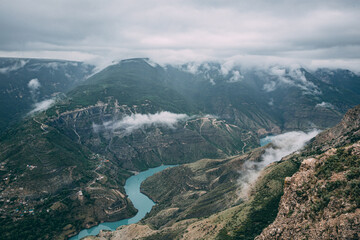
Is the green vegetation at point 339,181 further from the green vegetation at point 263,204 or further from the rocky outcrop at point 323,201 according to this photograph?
the green vegetation at point 263,204

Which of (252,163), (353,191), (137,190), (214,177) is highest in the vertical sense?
(353,191)

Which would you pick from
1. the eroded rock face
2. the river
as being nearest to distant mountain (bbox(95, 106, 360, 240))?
the eroded rock face

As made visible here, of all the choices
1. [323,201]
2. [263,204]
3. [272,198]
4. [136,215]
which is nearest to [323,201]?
[323,201]

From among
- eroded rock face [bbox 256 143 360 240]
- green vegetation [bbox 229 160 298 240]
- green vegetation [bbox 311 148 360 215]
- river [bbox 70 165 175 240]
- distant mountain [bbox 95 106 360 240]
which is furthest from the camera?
river [bbox 70 165 175 240]

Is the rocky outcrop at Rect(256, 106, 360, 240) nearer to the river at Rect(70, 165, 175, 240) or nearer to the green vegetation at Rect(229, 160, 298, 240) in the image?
the green vegetation at Rect(229, 160, 298, 240)

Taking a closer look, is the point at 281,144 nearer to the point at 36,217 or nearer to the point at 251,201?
the point at 251,201

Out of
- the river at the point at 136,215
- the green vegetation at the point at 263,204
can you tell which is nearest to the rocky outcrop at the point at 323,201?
the green vegetation at the point at 263,204

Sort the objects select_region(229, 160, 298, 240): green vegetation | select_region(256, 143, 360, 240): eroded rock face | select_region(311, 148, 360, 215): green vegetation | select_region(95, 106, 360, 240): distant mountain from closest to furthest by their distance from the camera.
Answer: select_region(256, 143, 360, 240): eroded rock face
select_region(311, 148, 360, 215): green vegetation
select_region(95, 106, 360, 240): distant mountain
select_region(229, 160, 298, 240): green vegetation

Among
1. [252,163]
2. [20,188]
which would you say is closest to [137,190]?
[20,188]
